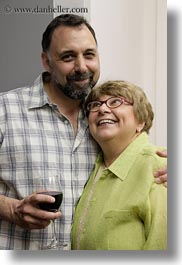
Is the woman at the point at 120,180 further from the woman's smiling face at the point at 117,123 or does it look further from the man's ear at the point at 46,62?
the man's ear at the point at 46,62

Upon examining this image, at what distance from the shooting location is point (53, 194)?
139 cm

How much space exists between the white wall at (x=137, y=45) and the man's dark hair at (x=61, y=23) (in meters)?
0.03

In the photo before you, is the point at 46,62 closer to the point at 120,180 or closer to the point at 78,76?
the point at 78,76

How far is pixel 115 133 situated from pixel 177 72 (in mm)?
276

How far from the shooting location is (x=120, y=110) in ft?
4.68

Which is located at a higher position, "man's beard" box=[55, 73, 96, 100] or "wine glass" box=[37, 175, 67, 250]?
"man's beard" box=[55, 73, 96, 100]

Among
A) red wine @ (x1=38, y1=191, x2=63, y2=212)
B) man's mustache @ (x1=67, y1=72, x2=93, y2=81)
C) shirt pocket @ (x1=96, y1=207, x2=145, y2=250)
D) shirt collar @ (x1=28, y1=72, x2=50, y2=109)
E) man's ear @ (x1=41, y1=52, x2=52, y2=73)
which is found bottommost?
shirt pocket @ (x1=96, y1=207, x2=145, y2=250)

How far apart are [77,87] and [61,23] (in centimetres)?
19

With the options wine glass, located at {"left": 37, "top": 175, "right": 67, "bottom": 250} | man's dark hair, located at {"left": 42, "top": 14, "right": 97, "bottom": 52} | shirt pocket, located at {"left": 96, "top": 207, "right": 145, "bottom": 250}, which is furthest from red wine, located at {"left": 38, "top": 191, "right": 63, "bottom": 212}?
man's dark hair, located at {"left": 42, "top": 14, "right": 97, "bottom": 52}

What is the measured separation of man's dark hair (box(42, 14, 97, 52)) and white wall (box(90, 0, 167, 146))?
0.03m

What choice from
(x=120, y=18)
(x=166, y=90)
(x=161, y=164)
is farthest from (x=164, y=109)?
(x=120, y=18)

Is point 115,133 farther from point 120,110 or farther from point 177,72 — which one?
point 177,72

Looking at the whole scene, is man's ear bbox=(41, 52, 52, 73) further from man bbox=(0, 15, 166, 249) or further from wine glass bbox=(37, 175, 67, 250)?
wine glass bbox=(37, 175, 67, 250)

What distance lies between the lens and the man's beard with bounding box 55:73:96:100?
1.42 m
